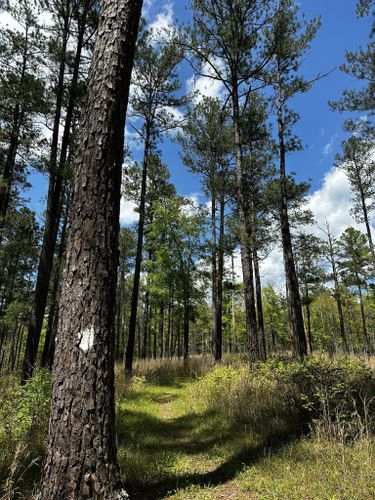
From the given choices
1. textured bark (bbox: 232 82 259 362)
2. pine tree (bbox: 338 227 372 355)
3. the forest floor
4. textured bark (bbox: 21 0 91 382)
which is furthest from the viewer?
pine tree (bbox: 338 227 372 355)

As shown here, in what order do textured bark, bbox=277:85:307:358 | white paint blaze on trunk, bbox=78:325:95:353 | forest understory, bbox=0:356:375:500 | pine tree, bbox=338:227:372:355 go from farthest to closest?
pine tree, bbox=338:227:372:355
textured bark, bbox=277:85:307:358
forest understory, bbox=0:356:375:500
white paint blaze on trunk, bbox=78:325:95:353

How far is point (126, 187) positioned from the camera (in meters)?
15.6

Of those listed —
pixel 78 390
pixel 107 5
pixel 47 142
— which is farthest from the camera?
pixel 47 142

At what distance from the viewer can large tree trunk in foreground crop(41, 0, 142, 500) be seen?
2.41 metres

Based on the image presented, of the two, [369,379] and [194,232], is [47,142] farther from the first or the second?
[369,379]

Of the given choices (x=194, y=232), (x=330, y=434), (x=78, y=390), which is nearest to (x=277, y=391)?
(x=330, y=434)

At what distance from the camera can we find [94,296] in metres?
2.69

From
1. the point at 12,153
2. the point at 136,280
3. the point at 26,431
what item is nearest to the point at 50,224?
the point at 136,280

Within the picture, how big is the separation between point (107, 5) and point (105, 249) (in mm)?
2440

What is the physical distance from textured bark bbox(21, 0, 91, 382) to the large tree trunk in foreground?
5816 millimetres

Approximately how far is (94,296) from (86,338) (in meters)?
0.33

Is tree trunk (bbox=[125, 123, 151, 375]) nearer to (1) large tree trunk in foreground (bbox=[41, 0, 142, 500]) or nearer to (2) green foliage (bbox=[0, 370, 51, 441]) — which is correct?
(2) green foliage (bbox=[0, 370, 51, 441])

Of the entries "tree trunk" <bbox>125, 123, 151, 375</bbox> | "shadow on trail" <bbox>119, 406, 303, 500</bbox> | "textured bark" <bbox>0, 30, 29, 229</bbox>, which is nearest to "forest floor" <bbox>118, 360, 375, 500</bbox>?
"shadow on trail" <bbox>119, 406, 303, 500</bbox>

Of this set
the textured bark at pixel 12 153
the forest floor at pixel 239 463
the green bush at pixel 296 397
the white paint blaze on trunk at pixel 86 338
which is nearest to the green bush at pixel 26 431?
the forest floor at pixel 239 463
